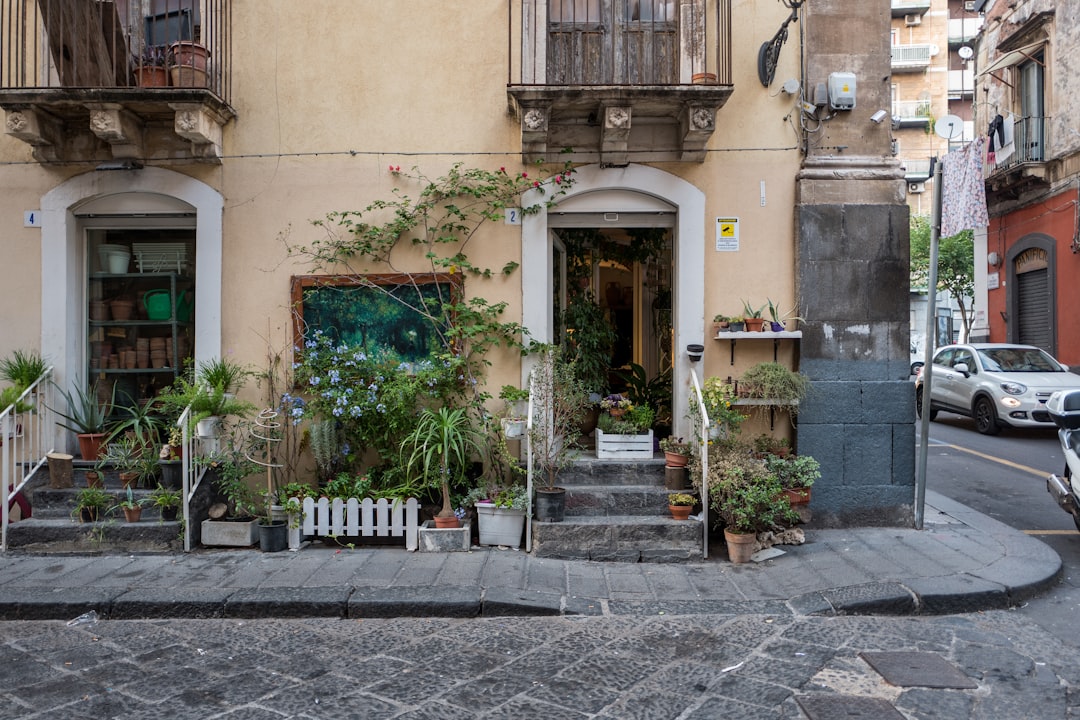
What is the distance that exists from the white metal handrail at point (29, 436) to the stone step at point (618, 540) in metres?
4.56

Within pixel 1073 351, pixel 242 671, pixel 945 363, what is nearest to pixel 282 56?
pixel 242 671

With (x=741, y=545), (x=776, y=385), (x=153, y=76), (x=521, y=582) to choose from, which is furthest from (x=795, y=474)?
(x=153, y=76)

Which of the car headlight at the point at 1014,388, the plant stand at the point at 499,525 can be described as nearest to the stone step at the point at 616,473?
the plant stand at the point at 499,525

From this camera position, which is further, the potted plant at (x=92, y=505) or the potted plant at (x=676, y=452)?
the potted plant at (x=676, y=452)

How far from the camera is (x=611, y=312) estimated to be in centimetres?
987

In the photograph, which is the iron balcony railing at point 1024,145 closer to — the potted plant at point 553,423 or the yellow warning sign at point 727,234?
the yellow warning sign at point 727,234

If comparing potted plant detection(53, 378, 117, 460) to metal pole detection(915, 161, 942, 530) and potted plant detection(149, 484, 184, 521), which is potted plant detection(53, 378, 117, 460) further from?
metal pole detection(915, 161, 942, 530)

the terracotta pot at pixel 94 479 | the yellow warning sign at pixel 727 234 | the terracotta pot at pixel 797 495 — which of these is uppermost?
the yellow warning sign at pixel 727 234

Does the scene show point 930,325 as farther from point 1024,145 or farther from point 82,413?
point 1024,145

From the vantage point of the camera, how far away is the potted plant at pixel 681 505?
20.8ft

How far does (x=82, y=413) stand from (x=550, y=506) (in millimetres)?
4530

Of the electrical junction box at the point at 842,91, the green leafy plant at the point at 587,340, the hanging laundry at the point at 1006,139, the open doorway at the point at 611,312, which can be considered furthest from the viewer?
the hanging laundry at the point at 1006,139

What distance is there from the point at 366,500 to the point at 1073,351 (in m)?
16.5

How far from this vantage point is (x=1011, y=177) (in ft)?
59.6
